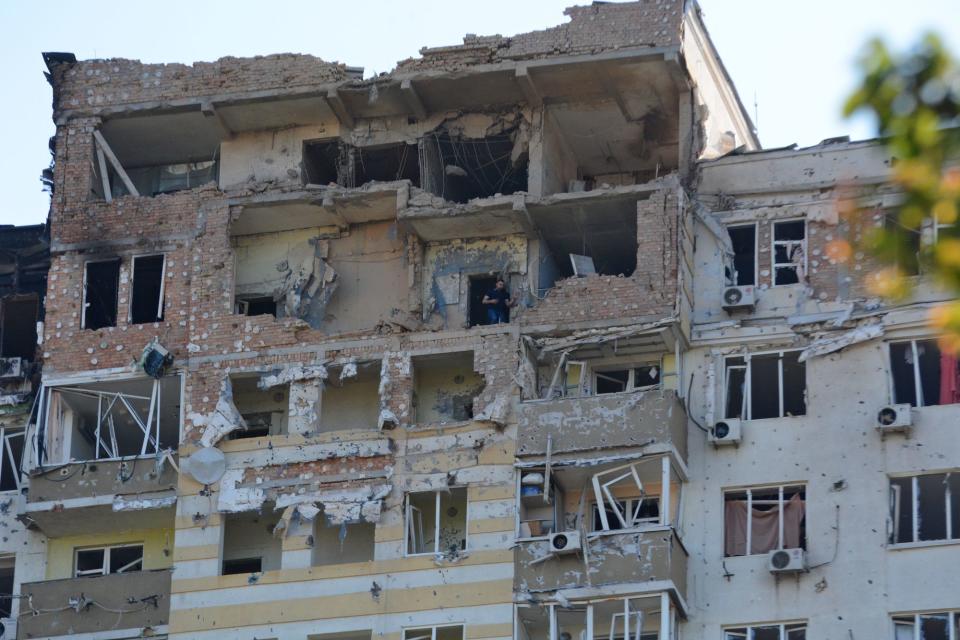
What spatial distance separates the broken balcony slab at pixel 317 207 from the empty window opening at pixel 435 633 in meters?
8.27

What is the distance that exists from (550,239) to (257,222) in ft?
19.3

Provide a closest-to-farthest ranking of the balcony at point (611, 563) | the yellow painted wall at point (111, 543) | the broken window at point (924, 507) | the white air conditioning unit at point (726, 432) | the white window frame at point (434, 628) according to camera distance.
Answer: the balcony at point (611, 563), the broken window at point (924, 507), the white window frame at point (434, 628), the white air conditioning unit at point (726, 432), the yellow painted wall at point (111, 543)

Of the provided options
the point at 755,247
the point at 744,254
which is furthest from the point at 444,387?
the point at 755,247

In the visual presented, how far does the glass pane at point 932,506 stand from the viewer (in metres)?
29.5

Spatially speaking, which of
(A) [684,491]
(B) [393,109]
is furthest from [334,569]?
(B) [393,109]

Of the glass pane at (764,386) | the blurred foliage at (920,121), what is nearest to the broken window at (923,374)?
the glass pane at (764,386)

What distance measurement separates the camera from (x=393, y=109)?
3566 cm

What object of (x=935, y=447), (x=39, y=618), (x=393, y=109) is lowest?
(x=39, y=618)

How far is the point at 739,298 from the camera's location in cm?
3247

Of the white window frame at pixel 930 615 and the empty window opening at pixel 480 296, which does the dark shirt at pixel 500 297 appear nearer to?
the empty window opening at pixel 480 296

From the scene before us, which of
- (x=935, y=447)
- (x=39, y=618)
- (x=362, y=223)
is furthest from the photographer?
(x=362, y=223)

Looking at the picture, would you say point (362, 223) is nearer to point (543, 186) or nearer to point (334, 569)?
Result: point (543, 186)

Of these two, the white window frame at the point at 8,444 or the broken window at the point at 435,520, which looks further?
the white window frame at the point at 8,444

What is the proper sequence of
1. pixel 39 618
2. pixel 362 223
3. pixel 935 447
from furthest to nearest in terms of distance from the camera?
1. pixel 362 223
2. pixel 39 618
3. pixel 935 447
